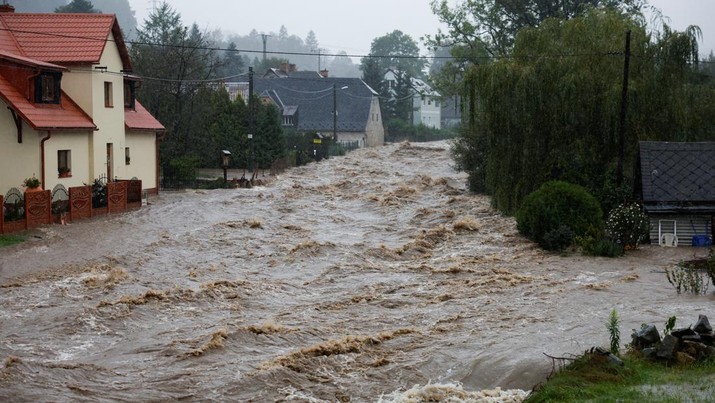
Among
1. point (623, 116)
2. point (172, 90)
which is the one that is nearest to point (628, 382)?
point (623, 116)

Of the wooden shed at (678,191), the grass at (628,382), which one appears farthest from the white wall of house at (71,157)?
the grass at (628,382)

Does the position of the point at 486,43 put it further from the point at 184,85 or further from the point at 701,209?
the point at 701,209

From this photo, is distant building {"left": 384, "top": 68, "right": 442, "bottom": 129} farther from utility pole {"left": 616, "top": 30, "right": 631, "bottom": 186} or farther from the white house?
utility pole {"left": 616, "top": 30, "right": 631, "bottom": 186}

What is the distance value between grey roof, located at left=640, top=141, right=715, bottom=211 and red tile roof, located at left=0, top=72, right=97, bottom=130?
799 inches

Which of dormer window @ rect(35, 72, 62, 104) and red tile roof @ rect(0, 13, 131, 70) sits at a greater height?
red tile roof @ rect(0, 13, 131, 70)

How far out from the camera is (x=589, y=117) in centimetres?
3241

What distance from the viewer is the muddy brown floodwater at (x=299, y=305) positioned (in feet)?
50.2

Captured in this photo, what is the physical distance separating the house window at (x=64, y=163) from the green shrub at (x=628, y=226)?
19764 mm

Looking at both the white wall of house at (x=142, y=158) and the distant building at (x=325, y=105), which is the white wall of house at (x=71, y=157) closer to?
the white wall of house at (x=142, y=158)

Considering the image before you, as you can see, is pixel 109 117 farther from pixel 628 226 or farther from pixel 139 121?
pixel 628 226

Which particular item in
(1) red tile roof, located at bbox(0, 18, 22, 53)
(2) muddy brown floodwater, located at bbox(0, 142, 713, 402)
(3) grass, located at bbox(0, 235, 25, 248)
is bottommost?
(2) muddy brown floodwater, located at bbox(0, 142, 713, 402)

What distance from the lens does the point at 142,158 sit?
4281 cm

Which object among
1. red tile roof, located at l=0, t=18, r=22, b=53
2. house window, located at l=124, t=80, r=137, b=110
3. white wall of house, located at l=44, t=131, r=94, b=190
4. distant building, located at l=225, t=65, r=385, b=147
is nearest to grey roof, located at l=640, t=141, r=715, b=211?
white wall of house, located at l=44, t=131, r=94, b=190

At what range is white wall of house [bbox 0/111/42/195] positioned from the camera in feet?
103
